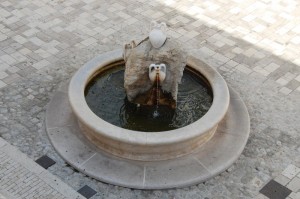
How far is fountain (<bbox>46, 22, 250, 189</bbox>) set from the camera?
7.14 metres

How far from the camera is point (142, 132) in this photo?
7113 millimetres

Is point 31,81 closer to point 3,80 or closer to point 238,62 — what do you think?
point 3,80

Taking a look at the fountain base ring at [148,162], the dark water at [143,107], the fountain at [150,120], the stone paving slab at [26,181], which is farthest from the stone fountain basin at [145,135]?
the stone paving slab at [26,181]

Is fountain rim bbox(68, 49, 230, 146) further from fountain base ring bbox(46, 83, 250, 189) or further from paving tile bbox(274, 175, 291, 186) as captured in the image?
paving tile bbox(274, 175, 291, 186)

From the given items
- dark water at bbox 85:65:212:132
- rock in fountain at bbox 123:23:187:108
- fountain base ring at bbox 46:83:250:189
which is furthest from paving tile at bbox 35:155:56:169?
rock in fountain at bbox 123:23:187:108

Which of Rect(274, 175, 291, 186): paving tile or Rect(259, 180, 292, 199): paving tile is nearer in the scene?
Rect(259, 180, 292, 199): paving tile

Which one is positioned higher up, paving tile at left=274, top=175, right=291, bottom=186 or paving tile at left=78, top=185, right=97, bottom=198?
paving tile at left=78, top=185, right=97, bottom=198

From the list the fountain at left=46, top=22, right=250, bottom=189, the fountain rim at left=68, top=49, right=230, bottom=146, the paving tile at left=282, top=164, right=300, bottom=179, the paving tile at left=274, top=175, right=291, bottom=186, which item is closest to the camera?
the fountain rim at left=68, top=49, right=230, bottom=146

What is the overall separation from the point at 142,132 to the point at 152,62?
1.11 metres

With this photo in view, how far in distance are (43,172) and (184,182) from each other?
6.65ft

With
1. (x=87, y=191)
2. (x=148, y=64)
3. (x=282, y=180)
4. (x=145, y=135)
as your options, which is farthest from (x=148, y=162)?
(x=282, y=180)

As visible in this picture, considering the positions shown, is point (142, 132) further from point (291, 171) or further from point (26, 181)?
point (291, 171)

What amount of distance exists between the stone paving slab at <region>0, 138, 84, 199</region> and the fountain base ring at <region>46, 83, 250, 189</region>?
0.40 meters

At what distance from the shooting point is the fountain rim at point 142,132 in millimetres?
7023
